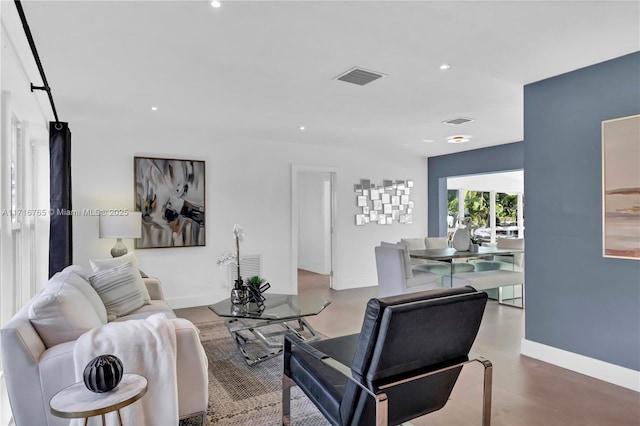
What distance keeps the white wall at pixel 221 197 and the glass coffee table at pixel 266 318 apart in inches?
67.6

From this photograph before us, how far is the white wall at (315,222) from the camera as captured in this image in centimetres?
884

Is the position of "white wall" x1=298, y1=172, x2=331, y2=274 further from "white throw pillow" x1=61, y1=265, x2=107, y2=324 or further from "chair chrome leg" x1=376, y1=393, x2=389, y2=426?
"chair chrome leg" x1=376, y1=393, x2=389, y2=426

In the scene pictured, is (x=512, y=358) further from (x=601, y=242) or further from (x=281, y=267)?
(x=281, y=267)

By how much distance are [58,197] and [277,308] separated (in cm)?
251

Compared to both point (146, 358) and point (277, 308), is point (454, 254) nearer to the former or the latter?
point (277, 308)

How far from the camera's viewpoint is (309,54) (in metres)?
2.88

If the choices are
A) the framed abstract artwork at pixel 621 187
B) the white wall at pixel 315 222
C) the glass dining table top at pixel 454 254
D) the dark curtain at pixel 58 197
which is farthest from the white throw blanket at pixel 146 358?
the white wall at pixel 315 222

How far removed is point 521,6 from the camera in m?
2.23

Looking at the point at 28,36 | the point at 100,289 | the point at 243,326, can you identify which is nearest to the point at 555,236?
the point at 243,326

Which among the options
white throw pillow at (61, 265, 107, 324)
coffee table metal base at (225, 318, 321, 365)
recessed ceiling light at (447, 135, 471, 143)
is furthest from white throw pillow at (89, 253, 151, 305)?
recessed ceiling light at (447, 135, 471, 143)

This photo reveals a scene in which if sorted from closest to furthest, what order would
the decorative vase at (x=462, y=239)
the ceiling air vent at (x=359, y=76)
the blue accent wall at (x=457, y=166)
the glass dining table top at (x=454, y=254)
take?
the ceiling air vent at (x=359, y=76) → the glass dining table top at (x=454, y=254) → the decorative vase at (x=462, y=239) → the blue accent wall at (x=457, y=166)

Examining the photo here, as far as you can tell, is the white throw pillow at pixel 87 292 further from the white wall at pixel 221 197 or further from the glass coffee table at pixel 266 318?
the white wall at pixel 221 197

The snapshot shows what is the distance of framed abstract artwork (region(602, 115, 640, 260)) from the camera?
2928mm

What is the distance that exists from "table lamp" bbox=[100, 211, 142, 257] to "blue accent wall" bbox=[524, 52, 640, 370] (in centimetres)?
426
